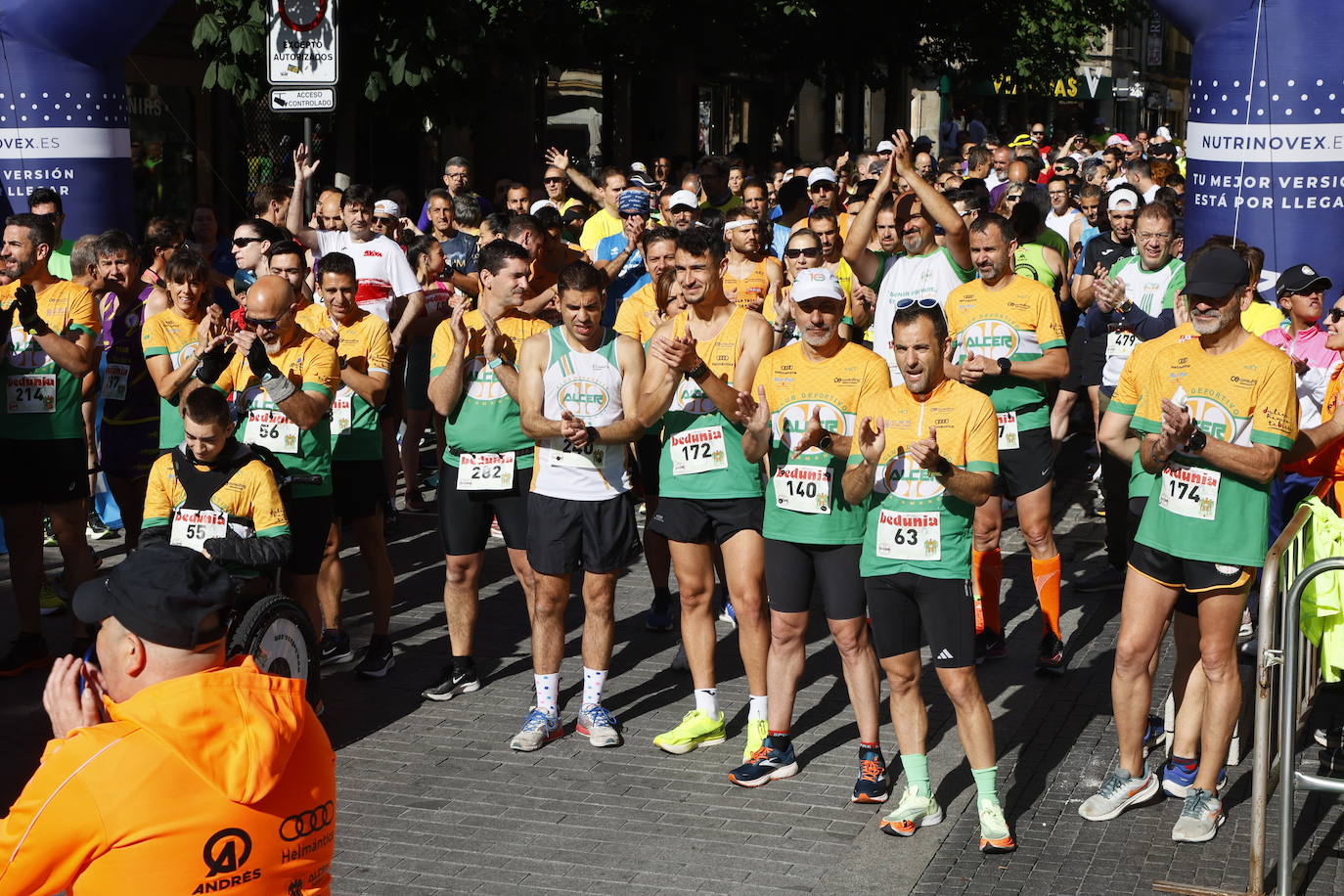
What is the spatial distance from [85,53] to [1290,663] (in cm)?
845

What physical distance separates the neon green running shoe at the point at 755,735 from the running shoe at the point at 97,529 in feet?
17.4

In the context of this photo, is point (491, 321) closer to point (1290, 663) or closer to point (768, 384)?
point (768, 384)

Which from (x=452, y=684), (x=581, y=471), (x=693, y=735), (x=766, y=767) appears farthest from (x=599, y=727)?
(x=581, y=471)

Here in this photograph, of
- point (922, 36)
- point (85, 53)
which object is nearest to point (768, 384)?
point (85, 53)

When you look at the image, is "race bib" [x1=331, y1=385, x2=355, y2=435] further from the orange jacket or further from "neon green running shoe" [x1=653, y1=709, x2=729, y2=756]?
the orange jacket

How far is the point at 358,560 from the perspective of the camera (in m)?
10.2

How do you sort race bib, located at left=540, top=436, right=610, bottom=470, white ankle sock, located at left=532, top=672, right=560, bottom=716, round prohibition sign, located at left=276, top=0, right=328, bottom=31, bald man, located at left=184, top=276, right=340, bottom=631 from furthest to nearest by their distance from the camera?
round prohibition sign, located at left=276, top=0, right=328, bottom=31 < bald man, located at left=184, top=276, right=340, bottom=631 < white ankle sock, located at left=532, top=672, right=560, bottom=716 < race bib, located at left=540, top=436, right=610, bottom=470

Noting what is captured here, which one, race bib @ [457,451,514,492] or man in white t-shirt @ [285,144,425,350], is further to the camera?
man in white t-shirt @ [285,144,425,350]

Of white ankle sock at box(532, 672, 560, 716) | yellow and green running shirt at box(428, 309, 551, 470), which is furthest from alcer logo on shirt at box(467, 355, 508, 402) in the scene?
white ankle sock at box(532, 672, 560, 716)

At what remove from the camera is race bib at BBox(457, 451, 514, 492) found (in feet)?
24.4

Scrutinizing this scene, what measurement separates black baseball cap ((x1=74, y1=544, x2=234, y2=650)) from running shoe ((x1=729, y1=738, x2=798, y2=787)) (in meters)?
3.64

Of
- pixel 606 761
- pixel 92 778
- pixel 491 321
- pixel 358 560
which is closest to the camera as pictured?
pixel 92 778

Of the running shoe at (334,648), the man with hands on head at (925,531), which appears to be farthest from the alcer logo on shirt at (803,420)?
the running shoe at (334,648)

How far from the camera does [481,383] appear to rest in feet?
24.7
